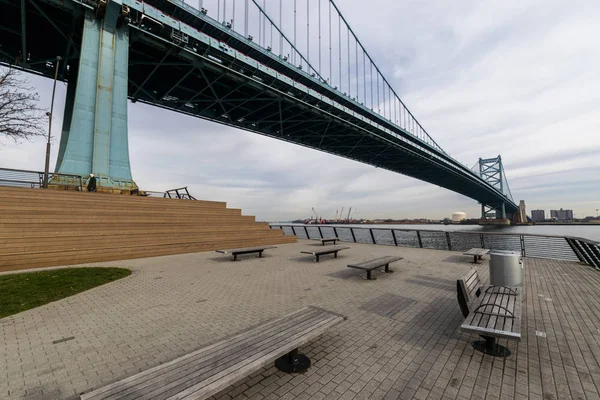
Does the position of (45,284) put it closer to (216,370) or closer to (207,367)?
(207,367)

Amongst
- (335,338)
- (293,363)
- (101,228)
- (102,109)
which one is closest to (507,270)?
(335,338)

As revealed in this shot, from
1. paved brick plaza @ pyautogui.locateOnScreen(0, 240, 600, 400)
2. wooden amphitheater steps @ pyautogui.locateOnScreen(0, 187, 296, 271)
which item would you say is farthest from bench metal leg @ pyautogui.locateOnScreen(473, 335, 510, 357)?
wooden amphitheater steps @ pyautogui.locateOnScreen(0, 187, 296, 271)

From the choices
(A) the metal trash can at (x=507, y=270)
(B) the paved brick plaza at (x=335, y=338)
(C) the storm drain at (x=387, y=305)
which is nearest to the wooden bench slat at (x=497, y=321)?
(B) the paved brick plaza at (x=335, y=338)

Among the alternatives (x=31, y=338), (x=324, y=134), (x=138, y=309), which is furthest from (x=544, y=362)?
(x=324, y=134)

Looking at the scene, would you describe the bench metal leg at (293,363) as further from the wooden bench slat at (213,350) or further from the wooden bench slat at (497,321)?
the wooden bench slat at (497,321)

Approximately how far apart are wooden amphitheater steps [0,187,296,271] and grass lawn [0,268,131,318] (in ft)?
4.14

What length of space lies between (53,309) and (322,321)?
4.84 meters

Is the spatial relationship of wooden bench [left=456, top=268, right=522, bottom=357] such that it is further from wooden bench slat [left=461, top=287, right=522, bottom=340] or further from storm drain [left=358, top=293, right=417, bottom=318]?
storm drain [left=358, top=293, right=417, bottom=318]

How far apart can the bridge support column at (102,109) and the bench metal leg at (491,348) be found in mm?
15836

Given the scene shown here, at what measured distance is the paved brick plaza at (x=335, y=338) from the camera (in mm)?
2395

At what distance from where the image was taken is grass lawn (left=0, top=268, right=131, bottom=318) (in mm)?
4609

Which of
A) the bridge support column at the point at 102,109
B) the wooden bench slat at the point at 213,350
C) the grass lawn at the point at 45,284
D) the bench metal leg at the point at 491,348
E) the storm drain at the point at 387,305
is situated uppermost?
the bridge support column at the point at 102,109

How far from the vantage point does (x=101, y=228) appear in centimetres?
943

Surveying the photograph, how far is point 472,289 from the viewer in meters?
4.13
